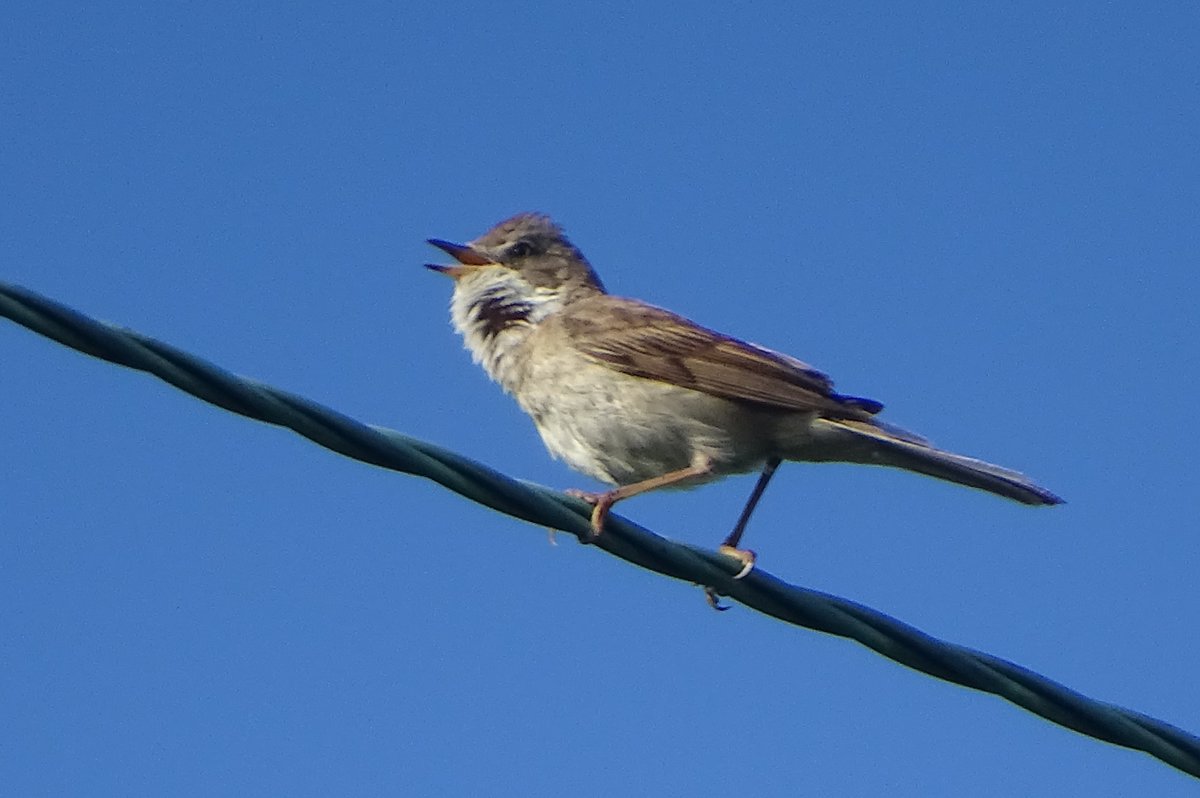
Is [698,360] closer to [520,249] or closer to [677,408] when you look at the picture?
[677,408]

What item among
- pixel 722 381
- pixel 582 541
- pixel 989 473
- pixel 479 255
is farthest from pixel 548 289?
pixel 582 541

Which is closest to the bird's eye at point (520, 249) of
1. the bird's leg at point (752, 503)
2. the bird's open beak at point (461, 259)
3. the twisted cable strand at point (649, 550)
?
the bird's open beak at point (461, 259)

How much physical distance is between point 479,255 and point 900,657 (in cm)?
527

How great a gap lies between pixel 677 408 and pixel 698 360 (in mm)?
316

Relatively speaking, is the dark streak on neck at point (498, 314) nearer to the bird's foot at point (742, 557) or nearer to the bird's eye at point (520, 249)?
A: the bird's eye at point (520, 249)

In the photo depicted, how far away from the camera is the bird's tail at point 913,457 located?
6797 mm

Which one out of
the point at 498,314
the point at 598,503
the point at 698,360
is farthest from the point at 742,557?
the point at 498,314

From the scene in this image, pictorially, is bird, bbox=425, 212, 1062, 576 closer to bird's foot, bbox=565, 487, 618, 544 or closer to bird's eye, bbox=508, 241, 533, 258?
bird's foot, bbox=565, 487, 618, 544

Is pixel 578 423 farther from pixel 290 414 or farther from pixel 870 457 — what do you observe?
pixel 290 414

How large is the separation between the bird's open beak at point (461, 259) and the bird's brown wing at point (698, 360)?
896mm

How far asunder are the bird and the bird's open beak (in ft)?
2.72

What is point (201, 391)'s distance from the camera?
153 inches

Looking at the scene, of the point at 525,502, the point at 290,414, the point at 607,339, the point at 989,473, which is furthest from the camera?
the point at 607,339

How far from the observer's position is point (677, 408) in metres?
7.76
